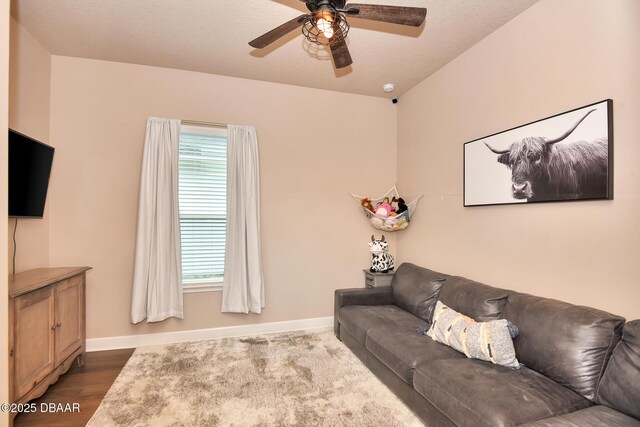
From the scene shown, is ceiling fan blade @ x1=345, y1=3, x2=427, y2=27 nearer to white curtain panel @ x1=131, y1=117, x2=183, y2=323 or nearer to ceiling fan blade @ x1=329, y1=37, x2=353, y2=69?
ceiling fan blade @ x1=329, y1=37, x2=353, y2=69

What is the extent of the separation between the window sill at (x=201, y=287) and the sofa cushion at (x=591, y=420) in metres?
2.94

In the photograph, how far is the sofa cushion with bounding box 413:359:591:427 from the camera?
4.88 feet

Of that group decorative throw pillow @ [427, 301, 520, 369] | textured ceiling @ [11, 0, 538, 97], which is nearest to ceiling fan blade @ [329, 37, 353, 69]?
textured ceiling @ [11, 0, 538, 97]

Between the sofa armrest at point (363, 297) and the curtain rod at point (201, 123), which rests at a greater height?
the curtain rod at point (201, 123)

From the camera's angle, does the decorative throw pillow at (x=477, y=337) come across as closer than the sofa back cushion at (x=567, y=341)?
No

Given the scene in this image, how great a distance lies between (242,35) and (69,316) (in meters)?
2.83

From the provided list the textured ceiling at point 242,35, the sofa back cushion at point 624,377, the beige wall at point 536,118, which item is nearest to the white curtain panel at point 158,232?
the textured ceiling at point 242,35

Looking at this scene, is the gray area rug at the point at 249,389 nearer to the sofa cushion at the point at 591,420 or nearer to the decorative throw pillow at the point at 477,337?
the decorative throw pillow at the point at 477,337

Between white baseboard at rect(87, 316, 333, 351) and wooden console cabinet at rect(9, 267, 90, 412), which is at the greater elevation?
wooden console cabinet at rect(9, 267, 90, 412)

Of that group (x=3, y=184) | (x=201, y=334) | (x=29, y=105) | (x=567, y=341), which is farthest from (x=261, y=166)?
(x=567, y=341)

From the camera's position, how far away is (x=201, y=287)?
339 cm

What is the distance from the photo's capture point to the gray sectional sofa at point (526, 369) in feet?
4.80

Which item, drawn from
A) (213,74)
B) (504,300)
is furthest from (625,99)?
(213,74)

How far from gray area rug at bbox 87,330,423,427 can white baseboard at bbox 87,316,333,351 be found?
13 cm
